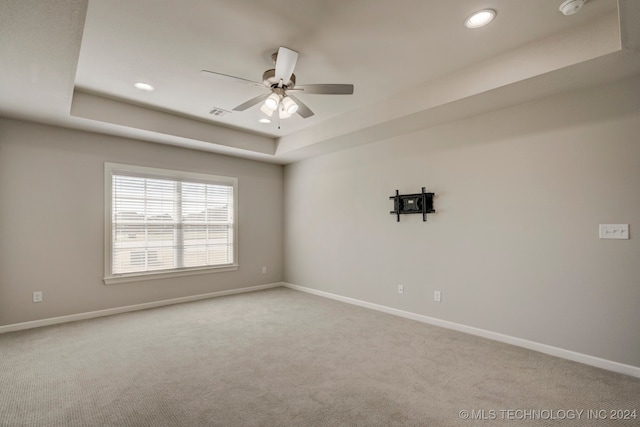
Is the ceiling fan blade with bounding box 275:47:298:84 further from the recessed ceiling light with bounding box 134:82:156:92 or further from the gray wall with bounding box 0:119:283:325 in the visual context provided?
the gray wall with bounding box 0:119:283:325

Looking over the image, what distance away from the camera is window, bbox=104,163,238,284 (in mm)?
4484

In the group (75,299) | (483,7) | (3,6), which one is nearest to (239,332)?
(75,299)

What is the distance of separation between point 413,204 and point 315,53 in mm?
2287

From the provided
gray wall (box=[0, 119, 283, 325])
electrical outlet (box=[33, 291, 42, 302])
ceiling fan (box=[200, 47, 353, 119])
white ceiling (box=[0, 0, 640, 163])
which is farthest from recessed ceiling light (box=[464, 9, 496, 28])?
electrical outlet (box=[33, 291, 42, 302])

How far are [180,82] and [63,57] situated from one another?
3.62 ft

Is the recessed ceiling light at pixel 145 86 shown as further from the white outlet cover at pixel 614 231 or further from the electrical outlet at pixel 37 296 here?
the white outlet cover at pixel 614 231

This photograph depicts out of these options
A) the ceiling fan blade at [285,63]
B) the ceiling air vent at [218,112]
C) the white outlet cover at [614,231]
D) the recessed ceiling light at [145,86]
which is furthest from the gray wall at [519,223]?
the recessed ceiling light at [145,86]

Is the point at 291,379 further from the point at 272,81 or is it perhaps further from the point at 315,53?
the point at 315,53

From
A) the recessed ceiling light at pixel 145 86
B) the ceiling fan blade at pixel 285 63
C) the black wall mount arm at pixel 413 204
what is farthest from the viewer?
the black wall mount arm at pixel 413 204

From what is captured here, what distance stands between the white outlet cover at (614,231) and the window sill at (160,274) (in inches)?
198

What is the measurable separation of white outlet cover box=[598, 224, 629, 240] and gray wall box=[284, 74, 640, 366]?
4cm

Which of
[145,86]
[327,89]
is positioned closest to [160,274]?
[145,86]

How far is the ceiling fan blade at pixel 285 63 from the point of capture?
2.33 m

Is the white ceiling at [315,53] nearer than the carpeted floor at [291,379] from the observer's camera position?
No
